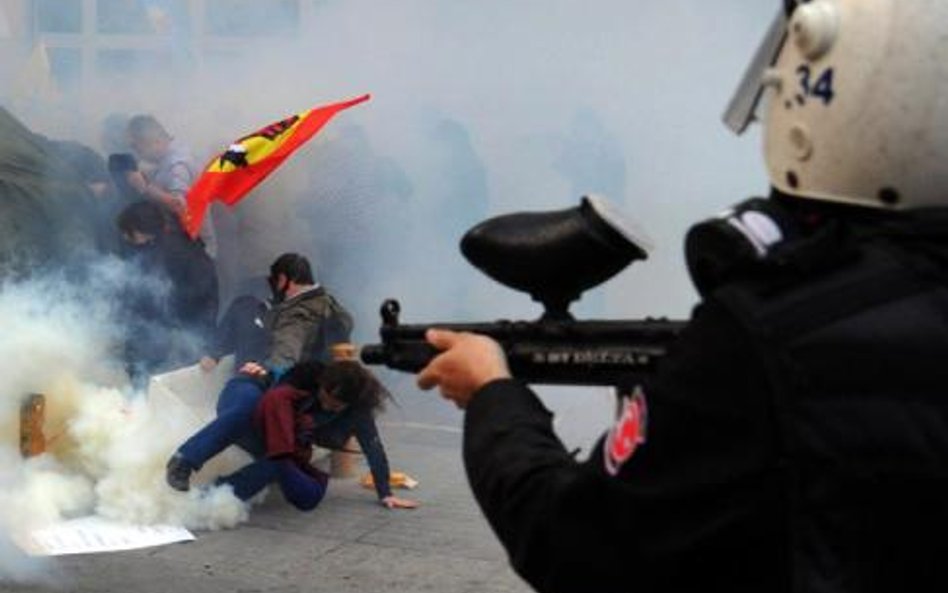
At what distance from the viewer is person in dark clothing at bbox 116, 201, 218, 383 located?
5.20 m

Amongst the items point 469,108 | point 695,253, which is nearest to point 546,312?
point 695,253

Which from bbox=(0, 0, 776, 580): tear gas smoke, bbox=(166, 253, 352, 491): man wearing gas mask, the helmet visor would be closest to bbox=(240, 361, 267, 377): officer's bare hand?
bbox=(166, 253, 352, 491): man wearing gas mask

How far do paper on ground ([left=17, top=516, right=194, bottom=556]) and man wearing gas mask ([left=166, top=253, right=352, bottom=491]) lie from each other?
0.73 ft

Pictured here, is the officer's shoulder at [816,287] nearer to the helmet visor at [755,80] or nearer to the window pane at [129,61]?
the helmet visor at [755,80]

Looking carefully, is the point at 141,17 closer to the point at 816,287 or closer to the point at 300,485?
the point at 300,485

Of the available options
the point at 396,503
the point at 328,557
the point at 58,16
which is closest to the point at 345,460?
the point at 396,503

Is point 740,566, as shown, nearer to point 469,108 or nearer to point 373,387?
point 373,387

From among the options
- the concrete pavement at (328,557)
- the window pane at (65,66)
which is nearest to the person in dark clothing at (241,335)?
the concrete pavement at (328,557)

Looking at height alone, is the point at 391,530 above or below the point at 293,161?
below

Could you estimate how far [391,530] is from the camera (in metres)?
4.50

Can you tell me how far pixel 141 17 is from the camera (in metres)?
7.09

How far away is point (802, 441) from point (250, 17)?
642cm

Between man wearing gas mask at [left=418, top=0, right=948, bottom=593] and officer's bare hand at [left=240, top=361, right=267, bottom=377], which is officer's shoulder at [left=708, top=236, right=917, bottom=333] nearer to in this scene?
man wearing gas mask at [left=418, top=0, right=948, bottom=593]

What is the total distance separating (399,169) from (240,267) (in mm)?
1041
